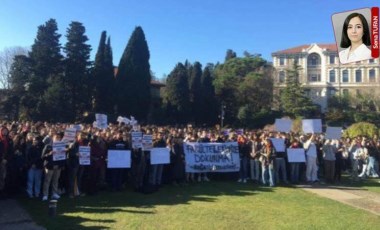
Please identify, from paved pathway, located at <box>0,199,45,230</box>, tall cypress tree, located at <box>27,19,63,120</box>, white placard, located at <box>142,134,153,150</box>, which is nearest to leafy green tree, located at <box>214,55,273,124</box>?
tall cypress tree, located at <box>27,19,63,120</box>

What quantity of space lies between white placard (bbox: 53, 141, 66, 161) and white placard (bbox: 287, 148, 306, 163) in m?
8.99

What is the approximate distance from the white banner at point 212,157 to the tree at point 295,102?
45548 millimetres

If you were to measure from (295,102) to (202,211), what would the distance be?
5304cm

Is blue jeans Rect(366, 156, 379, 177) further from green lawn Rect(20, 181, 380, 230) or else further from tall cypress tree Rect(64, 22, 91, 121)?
tall cypress tree Rect(64, 22, 91, 121)

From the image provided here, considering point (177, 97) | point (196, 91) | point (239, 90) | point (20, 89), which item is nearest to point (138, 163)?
point (20, 89)

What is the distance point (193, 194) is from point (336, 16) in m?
9.85

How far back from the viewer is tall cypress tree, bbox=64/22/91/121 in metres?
44.6

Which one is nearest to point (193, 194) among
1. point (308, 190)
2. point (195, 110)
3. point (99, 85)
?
point (308, 190)

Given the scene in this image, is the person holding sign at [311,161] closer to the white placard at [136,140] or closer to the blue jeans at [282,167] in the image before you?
the blue jeans at [282,167]

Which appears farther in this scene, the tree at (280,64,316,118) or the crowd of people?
the tree at (280,64,316,118)

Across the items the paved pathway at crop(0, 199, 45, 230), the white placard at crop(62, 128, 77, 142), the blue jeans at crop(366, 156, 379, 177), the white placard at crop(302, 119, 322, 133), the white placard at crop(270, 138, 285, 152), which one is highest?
the white placard at crop(302, 119, 322, 133)

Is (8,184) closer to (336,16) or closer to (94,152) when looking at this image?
(94,152)

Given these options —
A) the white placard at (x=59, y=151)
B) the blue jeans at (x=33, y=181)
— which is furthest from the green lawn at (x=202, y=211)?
the white placard at (x=59, y=151)

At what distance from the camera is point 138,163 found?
13922mm
